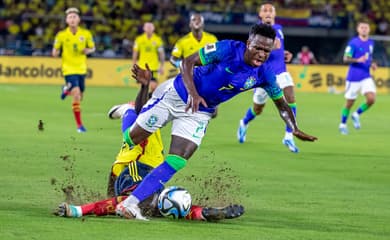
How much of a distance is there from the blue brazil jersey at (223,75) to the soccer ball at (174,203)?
825 millimetres

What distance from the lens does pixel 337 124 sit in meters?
23.6

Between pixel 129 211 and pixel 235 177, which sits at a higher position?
pixel 129 211

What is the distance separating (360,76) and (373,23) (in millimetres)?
25821

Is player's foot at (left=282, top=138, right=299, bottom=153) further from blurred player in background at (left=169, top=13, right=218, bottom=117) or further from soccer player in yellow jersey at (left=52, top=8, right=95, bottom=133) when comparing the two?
blurred player in background at (left=169, top=13, right=218, bottom=117)

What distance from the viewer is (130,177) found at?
970 cm

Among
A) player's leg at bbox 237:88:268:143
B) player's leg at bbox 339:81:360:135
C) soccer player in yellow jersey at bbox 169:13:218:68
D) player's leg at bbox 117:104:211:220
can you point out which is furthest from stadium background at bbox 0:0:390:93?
player's leg at bbox 117:104:211:220

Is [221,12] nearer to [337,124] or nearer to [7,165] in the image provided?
[337,124]

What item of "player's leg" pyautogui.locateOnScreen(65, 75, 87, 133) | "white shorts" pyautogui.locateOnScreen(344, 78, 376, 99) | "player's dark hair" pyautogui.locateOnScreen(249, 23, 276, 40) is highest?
"player's dark hair" pyautogui.locateOnScreen(249, 23, 276, 40)

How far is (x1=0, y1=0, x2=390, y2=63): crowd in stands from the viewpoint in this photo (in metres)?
41.2

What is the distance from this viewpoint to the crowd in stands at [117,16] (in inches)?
1622

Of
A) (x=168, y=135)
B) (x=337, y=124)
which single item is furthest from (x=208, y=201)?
(x=337, y=124)

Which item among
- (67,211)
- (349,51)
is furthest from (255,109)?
(67,211)

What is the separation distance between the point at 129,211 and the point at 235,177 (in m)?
3.98

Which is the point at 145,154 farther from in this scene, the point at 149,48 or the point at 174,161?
the point at 149,48
